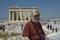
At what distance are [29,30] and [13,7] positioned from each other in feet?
183

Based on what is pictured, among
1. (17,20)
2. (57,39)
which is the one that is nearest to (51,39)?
(57,39)

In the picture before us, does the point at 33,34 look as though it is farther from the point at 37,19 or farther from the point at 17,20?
the point at 17,20

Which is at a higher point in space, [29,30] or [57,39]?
[29,30]

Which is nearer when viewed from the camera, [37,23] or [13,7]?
[37,23]

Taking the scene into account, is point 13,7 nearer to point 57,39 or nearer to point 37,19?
point 57,39

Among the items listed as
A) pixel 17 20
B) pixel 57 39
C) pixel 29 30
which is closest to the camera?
pixel 29 30

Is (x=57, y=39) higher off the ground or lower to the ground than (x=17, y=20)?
higher

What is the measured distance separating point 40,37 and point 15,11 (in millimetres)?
55031

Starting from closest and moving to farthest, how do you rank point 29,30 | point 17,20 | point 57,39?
1. point 29,30
2. point 57,39
3. point 17,20

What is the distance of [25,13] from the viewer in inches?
2265

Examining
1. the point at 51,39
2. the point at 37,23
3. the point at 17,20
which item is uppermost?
the point at 37,23

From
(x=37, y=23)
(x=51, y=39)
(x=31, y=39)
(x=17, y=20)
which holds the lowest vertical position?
→ (x=17, y=20)

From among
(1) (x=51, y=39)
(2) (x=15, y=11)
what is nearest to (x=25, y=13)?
(2) (x=15, y=11)

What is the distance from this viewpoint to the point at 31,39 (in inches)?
120
